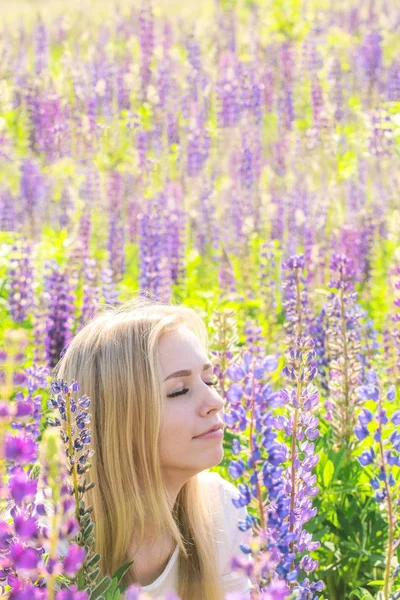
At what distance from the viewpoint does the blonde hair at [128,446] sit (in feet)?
7.53

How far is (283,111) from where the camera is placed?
759 cm

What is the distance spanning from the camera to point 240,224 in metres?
6.19

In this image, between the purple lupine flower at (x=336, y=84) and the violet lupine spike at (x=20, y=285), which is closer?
the violet lupine spike at (x=20, y=285)

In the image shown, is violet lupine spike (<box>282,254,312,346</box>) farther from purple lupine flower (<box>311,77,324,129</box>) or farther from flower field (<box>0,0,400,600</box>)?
purple lupine flower (<box>311,77,324,129</box>)

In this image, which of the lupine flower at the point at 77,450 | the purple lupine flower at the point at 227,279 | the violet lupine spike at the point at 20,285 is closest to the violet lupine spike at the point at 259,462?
the lupine flower at the point at 77,450

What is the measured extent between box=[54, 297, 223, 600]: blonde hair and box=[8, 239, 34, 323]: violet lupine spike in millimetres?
2291

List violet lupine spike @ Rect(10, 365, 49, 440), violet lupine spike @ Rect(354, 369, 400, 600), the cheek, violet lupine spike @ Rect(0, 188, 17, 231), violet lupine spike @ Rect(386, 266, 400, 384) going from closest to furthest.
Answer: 1. violet lupine spike @ Rect(354, 369, 400, 600)
2. the cheek
3. violet lupine spike @ Rect(10, 365, 49, 440)
4. violet lupine spike @ Rect(386, 266, 400, 384)
5. violet lupine spike @ Rect(0, 188, 17, 231)

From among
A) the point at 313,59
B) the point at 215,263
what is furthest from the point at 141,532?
the point at 313,59

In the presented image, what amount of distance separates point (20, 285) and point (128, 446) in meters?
2.56

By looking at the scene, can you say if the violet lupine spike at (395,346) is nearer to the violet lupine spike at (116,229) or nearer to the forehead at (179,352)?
the forehead at (179,352)

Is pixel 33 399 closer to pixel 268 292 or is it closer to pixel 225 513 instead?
pixel 225 513

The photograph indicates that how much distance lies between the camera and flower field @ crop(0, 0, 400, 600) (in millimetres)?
2797

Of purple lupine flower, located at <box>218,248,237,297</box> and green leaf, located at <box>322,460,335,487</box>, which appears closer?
green leaf, located at <box>322,460,335,487</box>

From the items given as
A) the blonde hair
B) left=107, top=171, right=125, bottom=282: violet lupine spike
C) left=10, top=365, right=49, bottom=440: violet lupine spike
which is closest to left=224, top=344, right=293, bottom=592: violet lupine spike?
the blonde hair
